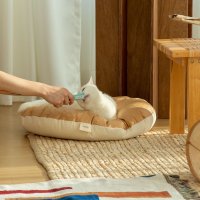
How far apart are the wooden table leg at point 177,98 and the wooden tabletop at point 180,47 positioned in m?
0.12

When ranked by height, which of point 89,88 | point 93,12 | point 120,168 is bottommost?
point 120,168

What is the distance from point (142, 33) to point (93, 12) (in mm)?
333

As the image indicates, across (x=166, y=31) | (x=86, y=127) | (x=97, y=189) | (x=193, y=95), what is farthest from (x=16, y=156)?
(x=166, y=31)

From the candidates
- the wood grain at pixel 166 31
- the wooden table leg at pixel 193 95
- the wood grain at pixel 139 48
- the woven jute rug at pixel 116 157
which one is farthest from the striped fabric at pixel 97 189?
the wood grain at pixel 139 48

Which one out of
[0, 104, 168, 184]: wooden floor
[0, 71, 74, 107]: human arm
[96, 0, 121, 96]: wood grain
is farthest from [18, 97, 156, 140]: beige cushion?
[96, 0, 121, 96]: wood grain

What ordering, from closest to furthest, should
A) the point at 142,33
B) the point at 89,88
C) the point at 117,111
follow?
the point at 89,88 → the point at 117,111 → the point at 142,33

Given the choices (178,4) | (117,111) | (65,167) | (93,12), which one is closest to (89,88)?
(117,111)

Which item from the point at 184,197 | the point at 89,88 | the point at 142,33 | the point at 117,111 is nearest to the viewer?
the point at 184,197

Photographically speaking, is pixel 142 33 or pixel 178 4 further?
pixel 142 33

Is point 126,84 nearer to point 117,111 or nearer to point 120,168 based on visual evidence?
point 117,111

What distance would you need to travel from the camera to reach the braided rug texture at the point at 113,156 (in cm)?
230

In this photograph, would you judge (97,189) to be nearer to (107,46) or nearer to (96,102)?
(96,102)

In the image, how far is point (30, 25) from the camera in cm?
363

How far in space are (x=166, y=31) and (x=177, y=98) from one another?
444mm
